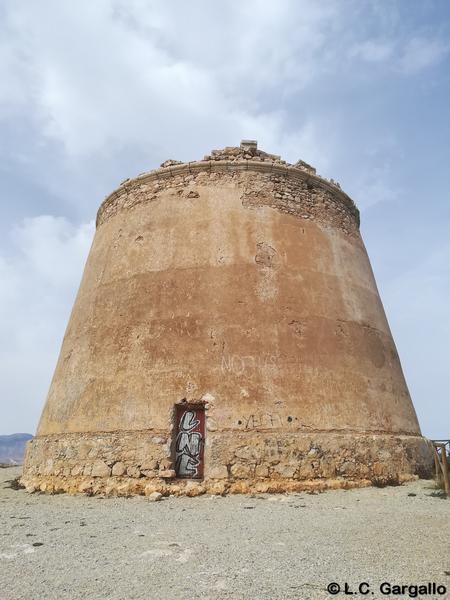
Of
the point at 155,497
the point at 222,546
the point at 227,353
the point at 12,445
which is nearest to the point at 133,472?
the point at 155,497

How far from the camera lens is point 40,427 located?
10477mm

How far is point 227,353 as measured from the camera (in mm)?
8859

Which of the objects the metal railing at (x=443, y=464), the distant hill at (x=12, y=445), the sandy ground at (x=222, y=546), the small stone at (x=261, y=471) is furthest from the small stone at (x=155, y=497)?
the distant hill at (x=12, y=445)

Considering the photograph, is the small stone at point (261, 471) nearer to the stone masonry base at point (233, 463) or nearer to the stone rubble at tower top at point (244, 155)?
the stone masonry base at point (233, 463)

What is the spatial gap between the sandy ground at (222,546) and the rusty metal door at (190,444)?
89 centimetres

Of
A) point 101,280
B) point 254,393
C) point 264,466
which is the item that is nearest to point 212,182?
point 101,280

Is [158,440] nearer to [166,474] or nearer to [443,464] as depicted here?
[166,474]

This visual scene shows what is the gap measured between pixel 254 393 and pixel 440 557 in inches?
179

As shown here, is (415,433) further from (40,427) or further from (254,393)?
(40,427)

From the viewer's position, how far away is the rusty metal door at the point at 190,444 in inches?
332

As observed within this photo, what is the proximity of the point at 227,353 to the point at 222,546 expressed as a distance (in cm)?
435

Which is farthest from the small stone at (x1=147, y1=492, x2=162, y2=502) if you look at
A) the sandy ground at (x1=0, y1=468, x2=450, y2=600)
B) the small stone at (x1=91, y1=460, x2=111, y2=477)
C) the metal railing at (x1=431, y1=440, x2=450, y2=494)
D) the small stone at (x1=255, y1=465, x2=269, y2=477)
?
the metal railing at (x1=431, y1=440, x2=450, y2=494)

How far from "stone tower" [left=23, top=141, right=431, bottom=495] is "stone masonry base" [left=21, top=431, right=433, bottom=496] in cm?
2

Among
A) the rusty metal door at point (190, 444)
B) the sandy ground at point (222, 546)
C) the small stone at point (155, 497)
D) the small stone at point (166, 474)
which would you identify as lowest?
the sandy ground at point (222, 546)
